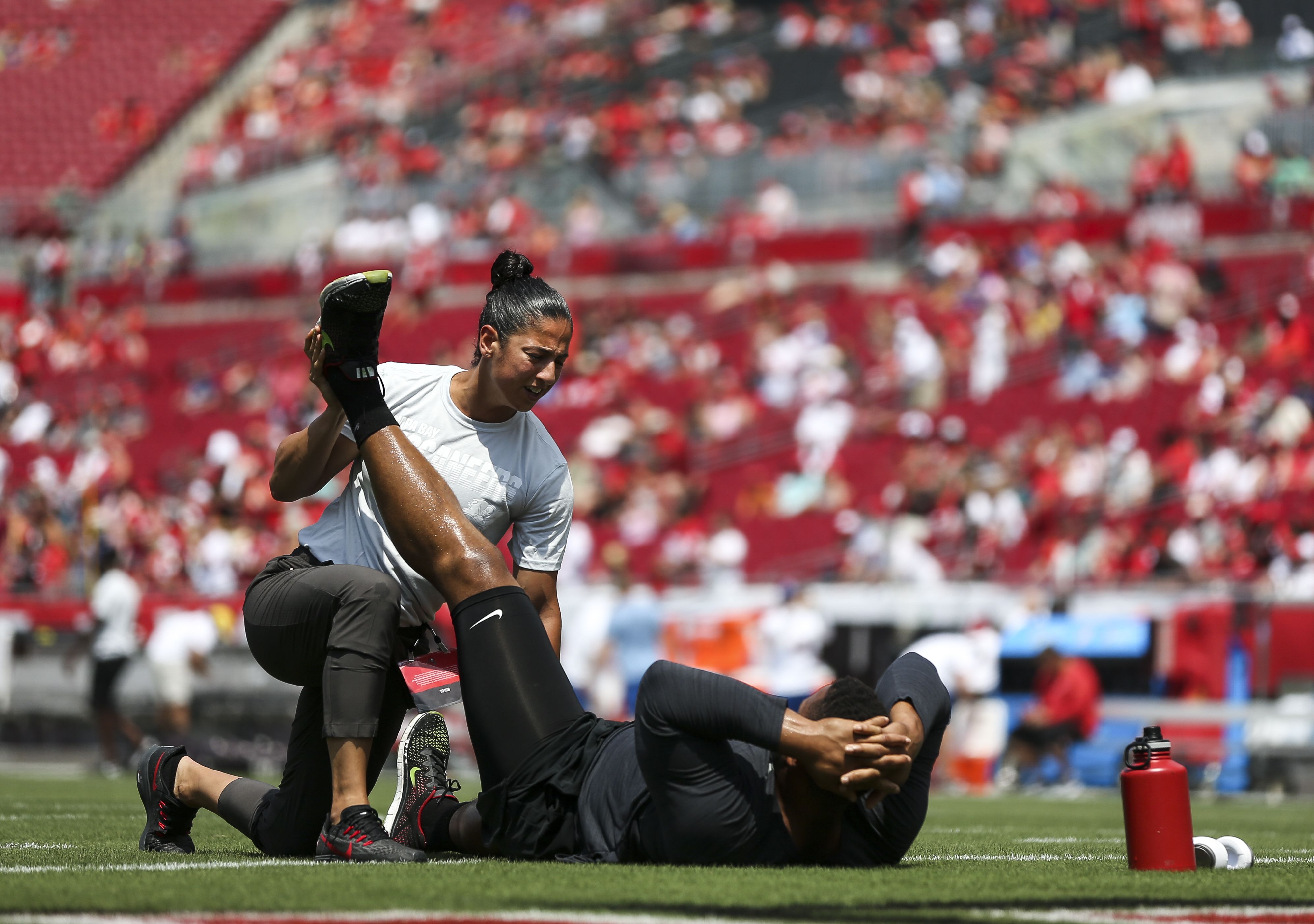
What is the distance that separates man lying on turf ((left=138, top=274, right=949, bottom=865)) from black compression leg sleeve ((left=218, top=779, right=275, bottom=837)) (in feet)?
0.09

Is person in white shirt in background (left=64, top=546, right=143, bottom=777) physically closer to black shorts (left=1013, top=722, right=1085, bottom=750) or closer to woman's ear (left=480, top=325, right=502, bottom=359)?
black shorts (left=1013, top=722, right=1085, bottom=750)

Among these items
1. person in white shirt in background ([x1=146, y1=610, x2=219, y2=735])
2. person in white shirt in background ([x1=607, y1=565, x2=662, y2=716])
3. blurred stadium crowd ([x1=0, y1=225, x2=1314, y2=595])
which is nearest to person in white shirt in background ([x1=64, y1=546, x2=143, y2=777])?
person in white shirt in background ([x1=146, y1=610, x2=219, y2=735])

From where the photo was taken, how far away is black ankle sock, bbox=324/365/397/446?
459cm

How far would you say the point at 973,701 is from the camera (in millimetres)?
12453

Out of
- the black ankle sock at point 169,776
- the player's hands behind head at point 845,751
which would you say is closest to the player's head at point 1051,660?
the black ankle sock at point 169,776

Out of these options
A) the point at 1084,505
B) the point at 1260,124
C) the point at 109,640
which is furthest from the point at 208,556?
the point at 1260,124

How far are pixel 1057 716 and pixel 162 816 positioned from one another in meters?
8.25

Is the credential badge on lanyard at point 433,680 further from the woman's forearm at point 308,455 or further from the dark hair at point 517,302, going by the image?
the dark hair at point 517,302

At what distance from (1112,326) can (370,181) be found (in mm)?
11739

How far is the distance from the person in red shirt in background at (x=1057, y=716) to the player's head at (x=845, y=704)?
8412 mm

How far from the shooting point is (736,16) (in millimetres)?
28391

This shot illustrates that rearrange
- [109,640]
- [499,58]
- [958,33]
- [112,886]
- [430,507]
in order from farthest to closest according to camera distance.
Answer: [499,58] < [958,33] < [109,640] < [430,507] < [112,886]

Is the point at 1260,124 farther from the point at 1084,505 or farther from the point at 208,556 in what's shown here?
the point at 208,556

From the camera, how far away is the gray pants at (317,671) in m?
4.46
